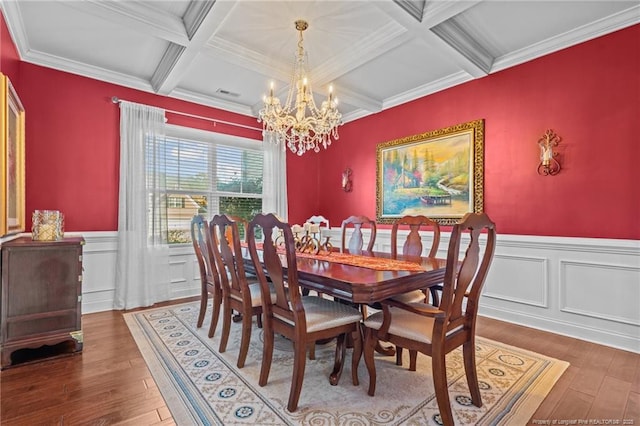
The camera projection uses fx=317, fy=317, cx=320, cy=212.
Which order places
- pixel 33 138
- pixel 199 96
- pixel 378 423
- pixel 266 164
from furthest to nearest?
pixel 266 164
pixel 199 96
pixel 33 138
pixel 378 423

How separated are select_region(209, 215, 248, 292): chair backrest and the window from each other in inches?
75.0

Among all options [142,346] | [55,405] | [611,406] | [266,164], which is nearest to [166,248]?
[142,346]

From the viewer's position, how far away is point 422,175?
4.04 m

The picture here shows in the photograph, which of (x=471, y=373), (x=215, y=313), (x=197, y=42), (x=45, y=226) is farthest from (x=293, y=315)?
(x=197, y=42)

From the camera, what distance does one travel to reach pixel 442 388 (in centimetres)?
158

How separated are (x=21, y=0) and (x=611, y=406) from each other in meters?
4.83

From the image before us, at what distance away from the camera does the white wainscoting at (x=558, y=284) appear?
2611 millimetres

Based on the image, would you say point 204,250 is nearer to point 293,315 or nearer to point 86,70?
point 293,315

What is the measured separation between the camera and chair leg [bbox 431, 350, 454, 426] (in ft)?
5.15

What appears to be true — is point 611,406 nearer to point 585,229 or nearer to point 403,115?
point 585,229

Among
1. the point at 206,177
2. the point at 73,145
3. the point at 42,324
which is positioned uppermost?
the point at 73,145

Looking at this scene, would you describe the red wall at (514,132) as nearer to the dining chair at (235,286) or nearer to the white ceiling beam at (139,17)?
the white ceiling beam at (139,17)

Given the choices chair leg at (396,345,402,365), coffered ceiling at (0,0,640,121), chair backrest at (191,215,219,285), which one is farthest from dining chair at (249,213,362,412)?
coffered ceiling at (0,0,640,121)

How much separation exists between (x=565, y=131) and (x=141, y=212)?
14.9 ft
